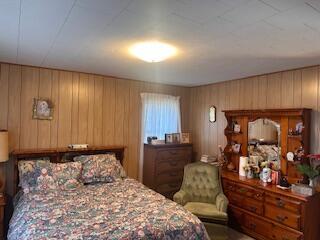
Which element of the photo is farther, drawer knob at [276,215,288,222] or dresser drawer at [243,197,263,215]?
dresser drawer at [243,197,263,215]

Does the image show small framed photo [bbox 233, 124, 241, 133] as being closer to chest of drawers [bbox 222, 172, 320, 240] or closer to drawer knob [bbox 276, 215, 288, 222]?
chest of drawers [bbox 222, 172, 320, 240]

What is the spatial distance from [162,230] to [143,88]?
2837 mm

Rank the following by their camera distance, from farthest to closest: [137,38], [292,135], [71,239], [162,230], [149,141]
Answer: [149,141] → [292,135] → [137,38] → [162,230] → [71,239]

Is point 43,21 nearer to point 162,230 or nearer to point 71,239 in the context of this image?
point 71,239

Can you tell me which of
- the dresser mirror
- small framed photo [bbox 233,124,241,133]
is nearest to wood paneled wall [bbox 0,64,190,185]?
small framed photo [bbox 233,124,241,133]

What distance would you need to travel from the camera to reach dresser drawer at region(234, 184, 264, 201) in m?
3.13

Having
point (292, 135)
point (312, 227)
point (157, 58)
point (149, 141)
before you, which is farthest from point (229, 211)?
point (157, 58)

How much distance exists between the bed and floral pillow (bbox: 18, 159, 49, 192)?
0.11 meters

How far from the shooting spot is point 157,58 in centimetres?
266

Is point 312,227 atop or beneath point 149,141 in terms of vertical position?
beneath

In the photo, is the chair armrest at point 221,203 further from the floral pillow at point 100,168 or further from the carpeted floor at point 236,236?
the floral pillow at point 100,168

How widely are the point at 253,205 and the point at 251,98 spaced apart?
1.62 m

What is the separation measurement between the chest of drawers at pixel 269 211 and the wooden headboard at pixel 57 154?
5.79ft

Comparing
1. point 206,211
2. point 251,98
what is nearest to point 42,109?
point 206,211
